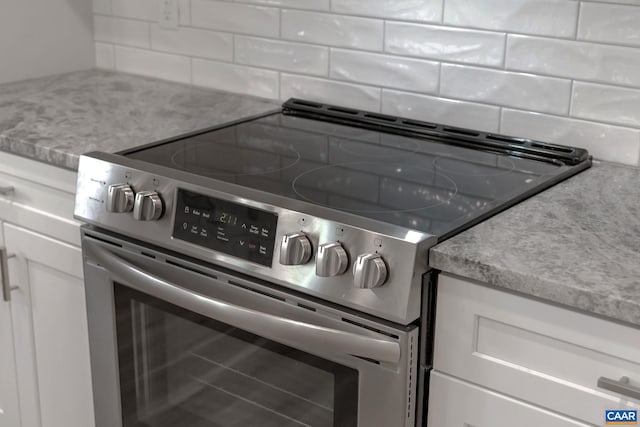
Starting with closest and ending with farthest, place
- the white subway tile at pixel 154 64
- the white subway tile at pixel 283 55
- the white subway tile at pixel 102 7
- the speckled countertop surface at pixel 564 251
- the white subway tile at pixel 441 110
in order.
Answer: the speckled countertop surface at pixel 564 251
the white subway tile at pixel 441 110
the white subway tile at pixel 283 55
the white subway tile at pixel 154 64
the white subway tile at pixel 102 7

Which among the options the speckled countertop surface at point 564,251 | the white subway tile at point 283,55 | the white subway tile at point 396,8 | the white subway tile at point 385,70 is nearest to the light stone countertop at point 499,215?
the speckled countertop surface at point 564,251

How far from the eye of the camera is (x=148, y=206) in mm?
1546

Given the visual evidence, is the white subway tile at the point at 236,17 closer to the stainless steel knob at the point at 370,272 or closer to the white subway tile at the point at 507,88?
the white subway tile at the point at 507,88

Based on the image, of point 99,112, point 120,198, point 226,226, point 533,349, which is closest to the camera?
point 533,349

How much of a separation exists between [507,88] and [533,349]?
2.42ft

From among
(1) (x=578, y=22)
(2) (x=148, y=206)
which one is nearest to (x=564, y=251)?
(1) (x=578, y=22)

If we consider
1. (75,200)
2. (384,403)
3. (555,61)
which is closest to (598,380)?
(384,403)

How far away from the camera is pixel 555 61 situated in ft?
5.75

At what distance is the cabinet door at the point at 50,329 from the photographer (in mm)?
1889

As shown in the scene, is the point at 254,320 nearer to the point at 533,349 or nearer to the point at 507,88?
the point at 533,349

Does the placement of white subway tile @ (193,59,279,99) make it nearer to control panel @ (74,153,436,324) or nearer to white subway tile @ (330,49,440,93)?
white subway tile @ (330,49,440,93)

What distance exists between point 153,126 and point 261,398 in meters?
0.72

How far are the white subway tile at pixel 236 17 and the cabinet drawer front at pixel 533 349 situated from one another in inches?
43.2

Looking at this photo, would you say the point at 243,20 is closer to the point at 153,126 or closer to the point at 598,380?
the point at 153,126
